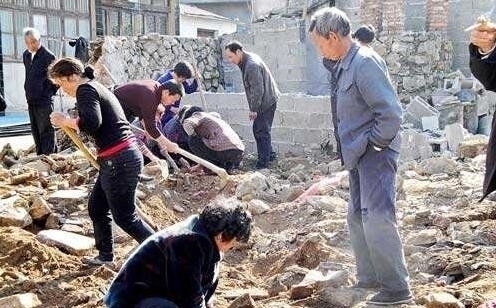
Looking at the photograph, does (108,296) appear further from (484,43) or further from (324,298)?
(484,43)

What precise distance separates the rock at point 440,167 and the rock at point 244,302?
170 inches

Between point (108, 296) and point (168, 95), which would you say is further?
point (168, 95)

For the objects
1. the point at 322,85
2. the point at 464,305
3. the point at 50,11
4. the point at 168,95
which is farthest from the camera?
the point at 50,11

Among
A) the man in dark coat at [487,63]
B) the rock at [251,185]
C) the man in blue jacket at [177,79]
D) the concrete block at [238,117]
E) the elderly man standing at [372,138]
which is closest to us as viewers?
the man in dark coat at [487,63]

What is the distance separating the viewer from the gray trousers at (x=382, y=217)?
3602mm

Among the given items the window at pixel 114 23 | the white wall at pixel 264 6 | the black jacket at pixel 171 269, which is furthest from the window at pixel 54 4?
the black jacket at pixel 171 269

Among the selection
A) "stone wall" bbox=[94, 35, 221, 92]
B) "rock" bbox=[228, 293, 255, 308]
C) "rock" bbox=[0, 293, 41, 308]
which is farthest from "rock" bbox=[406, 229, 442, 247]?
"stone wall" bbox=[94, 35, 221, 92]

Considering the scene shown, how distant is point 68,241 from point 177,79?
7.37ft

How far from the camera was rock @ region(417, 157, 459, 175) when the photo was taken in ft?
24.6

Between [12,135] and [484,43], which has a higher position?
[484,43]

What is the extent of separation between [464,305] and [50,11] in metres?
16.4

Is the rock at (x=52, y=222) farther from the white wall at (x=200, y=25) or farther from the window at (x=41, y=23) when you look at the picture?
the white wall at (x=200, y=25)

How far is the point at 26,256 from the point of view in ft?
16.1

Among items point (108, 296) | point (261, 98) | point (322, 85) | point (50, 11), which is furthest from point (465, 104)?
point (50, 11)
